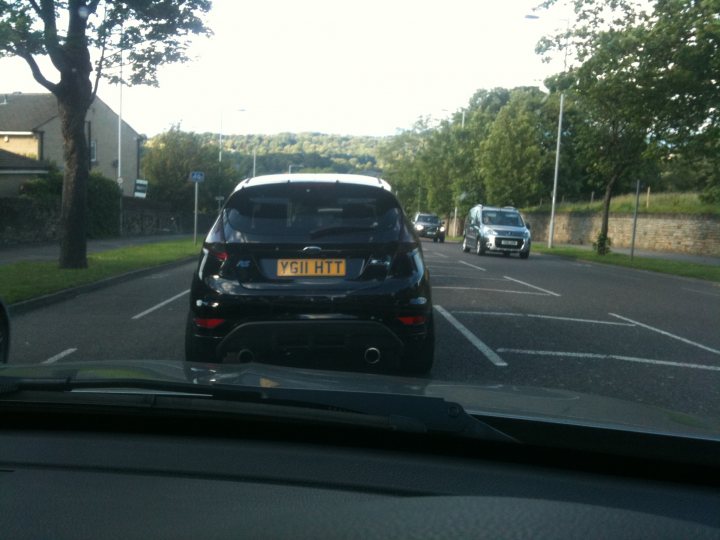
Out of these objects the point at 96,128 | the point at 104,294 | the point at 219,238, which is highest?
the point at 96,128

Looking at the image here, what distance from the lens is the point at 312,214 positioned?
568 cm

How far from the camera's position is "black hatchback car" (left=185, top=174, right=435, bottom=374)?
5398 mm

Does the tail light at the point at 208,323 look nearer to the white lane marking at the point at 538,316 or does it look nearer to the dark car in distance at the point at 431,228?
the white lane marking at the point at 538,316

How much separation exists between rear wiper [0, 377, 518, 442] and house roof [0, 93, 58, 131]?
46490 millimetres

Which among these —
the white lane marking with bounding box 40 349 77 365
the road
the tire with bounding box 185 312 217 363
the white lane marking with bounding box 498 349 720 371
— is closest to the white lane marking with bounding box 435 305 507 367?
the road

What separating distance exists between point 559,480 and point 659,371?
5152mm

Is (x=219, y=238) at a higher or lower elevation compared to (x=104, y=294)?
higher

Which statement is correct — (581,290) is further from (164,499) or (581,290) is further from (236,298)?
(164,499)

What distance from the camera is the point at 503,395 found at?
307 cm

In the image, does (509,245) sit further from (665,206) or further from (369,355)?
(369,355)

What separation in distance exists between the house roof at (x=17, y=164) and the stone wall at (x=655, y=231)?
29956mm

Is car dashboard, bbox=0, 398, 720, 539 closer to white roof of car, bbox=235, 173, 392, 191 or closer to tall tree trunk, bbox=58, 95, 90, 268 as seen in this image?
white roof of car, bbox=235, 173, 392, 191

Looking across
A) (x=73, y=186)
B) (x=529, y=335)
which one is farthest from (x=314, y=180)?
(x=73, y=186)

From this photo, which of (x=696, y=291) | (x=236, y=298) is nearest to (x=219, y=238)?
(x=236, y=298)
